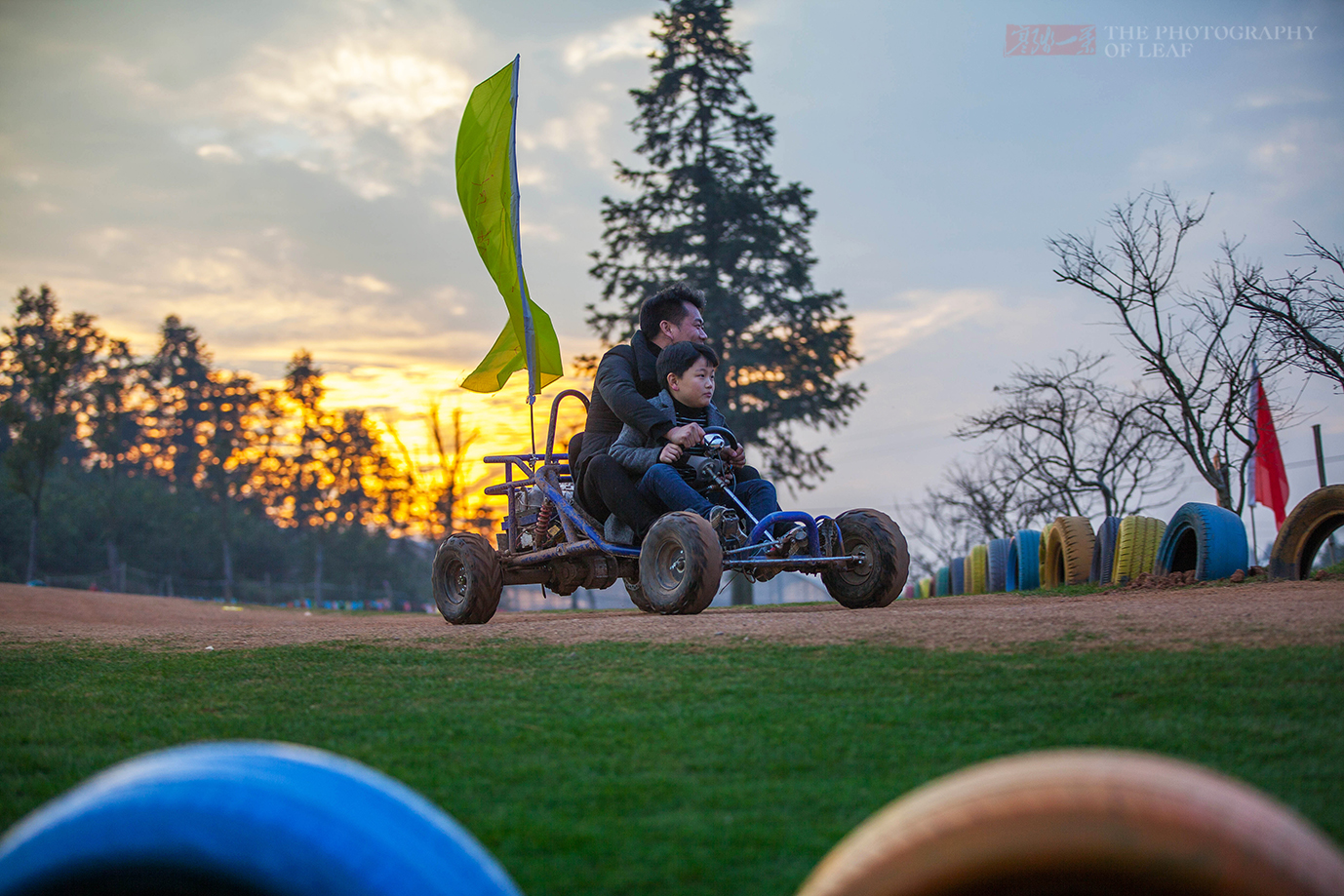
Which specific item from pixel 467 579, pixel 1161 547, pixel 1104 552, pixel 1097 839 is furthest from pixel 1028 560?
pixel 1097 839

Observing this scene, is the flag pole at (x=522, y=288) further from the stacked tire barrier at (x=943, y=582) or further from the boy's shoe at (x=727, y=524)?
the stacked tire barrier at (x=943, y=582)

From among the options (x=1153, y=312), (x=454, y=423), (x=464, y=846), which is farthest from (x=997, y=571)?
(x=454, y=423)

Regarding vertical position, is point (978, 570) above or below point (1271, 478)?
below

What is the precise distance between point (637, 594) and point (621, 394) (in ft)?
6.53

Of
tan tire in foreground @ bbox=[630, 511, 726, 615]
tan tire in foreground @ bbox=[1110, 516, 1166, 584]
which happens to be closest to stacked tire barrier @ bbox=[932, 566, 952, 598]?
tan tire in foreground @ bbox=[1110, 516, 1166, 584]

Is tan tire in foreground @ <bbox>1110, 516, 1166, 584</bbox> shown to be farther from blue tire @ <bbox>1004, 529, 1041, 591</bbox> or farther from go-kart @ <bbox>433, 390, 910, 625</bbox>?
go-kart @ <bbox>433, 390, 910, 625</bbox>

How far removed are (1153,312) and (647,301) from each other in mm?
8332

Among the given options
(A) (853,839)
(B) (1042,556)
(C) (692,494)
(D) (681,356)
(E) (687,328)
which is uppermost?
(E) (687,328)

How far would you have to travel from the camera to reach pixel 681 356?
7375 mm

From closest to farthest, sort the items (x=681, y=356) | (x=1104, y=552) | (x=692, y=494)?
(x=692, y=494) → (x=681, y=356) → (x=1104, y=552)

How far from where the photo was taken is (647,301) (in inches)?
314

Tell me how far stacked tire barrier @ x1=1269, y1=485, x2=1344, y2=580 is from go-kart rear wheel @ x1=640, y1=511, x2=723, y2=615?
387cm

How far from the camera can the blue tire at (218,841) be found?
4.37 feet

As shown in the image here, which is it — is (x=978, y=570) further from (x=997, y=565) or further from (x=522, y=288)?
(x=522, y=288)
